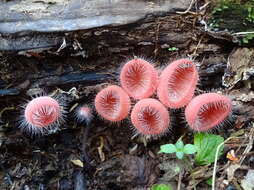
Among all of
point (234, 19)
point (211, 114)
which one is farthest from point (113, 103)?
point (234, 19)

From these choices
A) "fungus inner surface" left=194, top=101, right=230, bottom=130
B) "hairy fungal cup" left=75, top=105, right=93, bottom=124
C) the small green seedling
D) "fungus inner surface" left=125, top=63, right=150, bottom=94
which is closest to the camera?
the small green seedling

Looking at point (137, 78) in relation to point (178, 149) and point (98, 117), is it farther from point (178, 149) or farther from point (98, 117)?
point (178, 149)

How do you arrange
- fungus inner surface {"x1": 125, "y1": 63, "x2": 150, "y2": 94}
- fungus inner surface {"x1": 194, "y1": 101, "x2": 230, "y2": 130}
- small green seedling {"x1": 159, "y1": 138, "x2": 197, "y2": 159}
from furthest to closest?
fungus inner surface {"x1": 125, "y1": 63, "x2": 150, "y2": 94} < fungus inner surface {"x1": 194, "y1": 101, "x2": 230, "y2": 130} < small green seedling {"x1": 159, "y1": 138, "x2": 197, "y2": 159}

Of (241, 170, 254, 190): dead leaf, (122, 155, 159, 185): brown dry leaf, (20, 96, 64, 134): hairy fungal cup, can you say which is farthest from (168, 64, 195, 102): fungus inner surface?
(20, 96, 64, 134): hairy fungal cup

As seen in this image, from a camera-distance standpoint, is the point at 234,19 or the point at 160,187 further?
the point at 234,19

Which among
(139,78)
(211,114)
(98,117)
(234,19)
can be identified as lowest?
(98,117)

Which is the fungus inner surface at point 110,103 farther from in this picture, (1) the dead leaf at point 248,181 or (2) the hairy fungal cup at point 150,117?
(1) the dead leaf at point 248,181

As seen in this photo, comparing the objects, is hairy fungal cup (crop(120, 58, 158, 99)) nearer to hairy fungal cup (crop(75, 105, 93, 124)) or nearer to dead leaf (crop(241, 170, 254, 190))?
hairy fungal cup (crop(75, 105, 93, 124))
